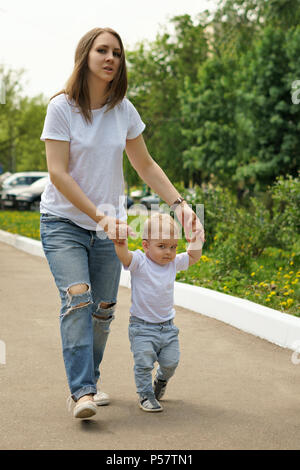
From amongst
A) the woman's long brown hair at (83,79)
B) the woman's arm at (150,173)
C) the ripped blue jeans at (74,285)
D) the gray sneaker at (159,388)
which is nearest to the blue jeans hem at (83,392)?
the ripped blue jeans at (74,285)

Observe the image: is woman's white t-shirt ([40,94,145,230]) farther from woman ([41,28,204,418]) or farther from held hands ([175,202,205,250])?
held hands ([175,202,205,250])

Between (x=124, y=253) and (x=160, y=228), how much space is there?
30 cm

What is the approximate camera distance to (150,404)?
160 inches

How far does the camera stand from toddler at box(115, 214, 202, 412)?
4043 mm

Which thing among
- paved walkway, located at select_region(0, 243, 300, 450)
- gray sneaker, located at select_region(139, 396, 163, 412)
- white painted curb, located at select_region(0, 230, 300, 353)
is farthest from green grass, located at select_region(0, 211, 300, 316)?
gray sneaker, located at select_region(139, 396, 163, 412)

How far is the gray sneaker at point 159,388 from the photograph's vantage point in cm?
424

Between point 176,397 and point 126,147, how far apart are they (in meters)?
1.52

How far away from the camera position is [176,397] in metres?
4.40

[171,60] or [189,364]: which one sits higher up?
[171,60]

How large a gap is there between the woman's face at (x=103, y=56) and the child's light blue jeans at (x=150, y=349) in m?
1.36

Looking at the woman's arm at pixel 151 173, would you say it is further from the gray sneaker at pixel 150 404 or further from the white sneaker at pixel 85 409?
the white sneaker at pixel 85 409

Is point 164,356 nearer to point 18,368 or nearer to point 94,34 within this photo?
point 18,368

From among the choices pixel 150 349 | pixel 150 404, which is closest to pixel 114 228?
pixel 150 349
